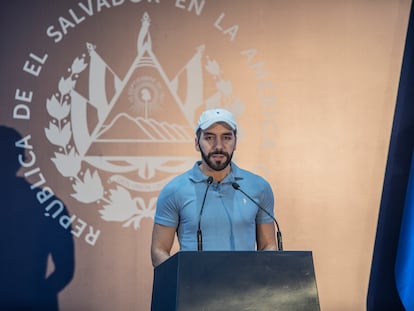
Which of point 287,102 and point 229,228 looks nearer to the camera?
point 229,228

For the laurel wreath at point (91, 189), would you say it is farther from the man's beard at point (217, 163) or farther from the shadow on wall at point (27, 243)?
the man's beard at point (217, 163)

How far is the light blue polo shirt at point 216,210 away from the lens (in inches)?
96.1

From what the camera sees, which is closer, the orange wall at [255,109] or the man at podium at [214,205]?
the man at podium at [214,205]

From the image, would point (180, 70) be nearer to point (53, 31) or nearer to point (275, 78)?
point (275, 78)

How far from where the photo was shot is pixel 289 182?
375 centimetres

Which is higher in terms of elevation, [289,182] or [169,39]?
[169,39]

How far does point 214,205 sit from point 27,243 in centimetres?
175

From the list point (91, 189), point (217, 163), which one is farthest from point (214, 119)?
point (91, 189)

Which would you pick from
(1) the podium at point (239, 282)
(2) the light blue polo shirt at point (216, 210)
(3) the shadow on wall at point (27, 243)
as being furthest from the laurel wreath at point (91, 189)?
(1) the podium at point (239, 282)

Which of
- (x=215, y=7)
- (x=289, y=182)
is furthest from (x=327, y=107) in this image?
(x=215, y=7)

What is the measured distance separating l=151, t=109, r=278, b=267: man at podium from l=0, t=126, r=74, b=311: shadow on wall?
1.41 metres

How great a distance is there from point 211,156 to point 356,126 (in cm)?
155

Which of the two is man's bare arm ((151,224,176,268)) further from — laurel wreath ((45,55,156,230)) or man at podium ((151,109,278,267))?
laurel wreath ((45,55,156,230))

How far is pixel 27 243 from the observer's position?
3.76 metres
